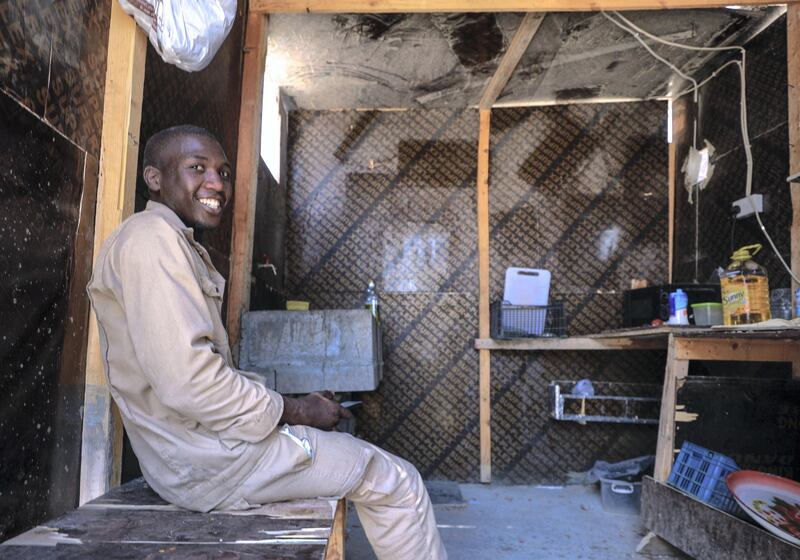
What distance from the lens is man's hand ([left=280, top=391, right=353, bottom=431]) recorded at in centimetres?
168

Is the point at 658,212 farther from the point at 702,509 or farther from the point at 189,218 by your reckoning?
the point at 189,218

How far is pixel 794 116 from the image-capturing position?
3.41 m

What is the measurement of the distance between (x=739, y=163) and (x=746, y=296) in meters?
1.67

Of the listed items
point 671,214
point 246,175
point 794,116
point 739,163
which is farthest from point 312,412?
point 671,214

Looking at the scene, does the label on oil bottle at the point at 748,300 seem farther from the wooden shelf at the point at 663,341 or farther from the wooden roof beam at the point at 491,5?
the wooden roof beam at the point at 491,5

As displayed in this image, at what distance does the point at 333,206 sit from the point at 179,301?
3822mm

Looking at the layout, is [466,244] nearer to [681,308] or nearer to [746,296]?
[681,308]

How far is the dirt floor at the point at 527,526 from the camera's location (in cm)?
317

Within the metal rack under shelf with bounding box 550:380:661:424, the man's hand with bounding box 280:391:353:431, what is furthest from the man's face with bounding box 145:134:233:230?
the metal rack under shelf with bounding box 550:380:661:424

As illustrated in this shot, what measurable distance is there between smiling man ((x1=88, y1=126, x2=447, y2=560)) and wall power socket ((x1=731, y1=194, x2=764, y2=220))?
314 centimetres

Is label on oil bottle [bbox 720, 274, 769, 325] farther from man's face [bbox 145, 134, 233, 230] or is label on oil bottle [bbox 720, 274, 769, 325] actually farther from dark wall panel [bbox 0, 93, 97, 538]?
dark wall panel [bbox 0, 93, 97, 538]

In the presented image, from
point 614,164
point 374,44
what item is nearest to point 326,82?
point 374,44

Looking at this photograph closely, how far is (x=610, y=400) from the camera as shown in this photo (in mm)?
4887

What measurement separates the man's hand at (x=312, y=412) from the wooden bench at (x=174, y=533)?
0.22 metres
